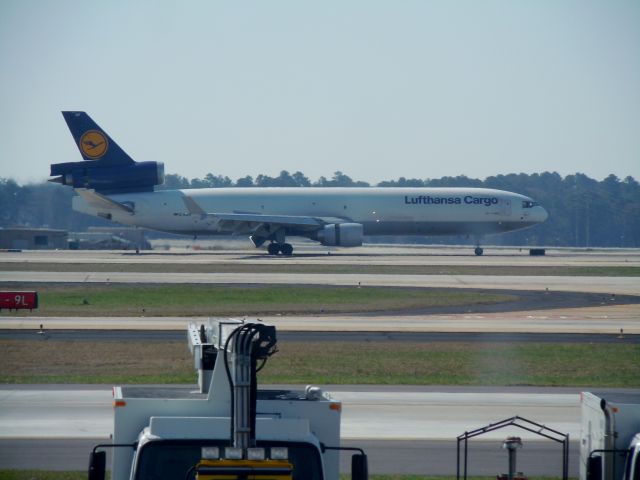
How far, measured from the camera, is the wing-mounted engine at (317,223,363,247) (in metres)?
76.4

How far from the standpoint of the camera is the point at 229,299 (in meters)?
43.1

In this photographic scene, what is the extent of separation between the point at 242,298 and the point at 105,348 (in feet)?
54.7

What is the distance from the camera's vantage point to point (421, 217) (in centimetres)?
7919

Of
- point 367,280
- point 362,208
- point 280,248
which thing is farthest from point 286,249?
point 367,280

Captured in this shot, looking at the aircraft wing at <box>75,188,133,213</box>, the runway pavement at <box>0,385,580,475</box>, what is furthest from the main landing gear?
the runway pavement at <box>0,385,580,475</box>

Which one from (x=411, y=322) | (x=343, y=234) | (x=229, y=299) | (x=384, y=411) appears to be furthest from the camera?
(x=343, y=234)

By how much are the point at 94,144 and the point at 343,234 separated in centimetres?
2157

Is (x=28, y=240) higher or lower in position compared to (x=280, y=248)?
higher

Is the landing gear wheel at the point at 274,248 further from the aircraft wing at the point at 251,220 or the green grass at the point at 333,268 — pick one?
the green grass at the point at 333,268

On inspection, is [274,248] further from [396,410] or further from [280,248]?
[396,410]

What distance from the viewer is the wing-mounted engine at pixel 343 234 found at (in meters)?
76.4

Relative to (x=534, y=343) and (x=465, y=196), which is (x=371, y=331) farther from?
(x=465, y=196)

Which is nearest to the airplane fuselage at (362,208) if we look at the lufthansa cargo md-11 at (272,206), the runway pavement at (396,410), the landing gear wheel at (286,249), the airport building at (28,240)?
the lufthansa cargo md-11 at (272,206)

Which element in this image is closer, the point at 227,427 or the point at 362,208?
the point at 227,427
